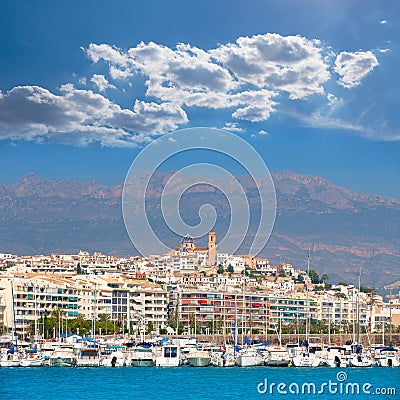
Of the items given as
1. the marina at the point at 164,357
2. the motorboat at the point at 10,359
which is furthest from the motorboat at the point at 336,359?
the motorboat at the point at 10,359

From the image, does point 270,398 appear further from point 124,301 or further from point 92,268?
point 92,268

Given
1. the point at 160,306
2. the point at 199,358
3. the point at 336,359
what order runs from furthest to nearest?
the point at 160,306 → the point at 336,359 → the point at 199,358

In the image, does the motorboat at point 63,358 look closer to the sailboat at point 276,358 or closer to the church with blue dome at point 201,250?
the sailboat at point 276,358

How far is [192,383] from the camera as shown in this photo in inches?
1444

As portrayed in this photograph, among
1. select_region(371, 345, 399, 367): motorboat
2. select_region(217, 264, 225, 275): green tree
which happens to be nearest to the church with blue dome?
select_region(217, 264, 225, 275): green tree

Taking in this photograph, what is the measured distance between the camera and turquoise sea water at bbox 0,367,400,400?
104ft

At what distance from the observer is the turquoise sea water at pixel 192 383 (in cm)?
3166

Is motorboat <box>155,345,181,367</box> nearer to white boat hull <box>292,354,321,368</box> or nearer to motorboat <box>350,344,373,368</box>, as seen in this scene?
white boat hull <box>292,354,321,368</box>

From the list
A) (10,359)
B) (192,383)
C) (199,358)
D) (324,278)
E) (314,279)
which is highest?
(324,278)

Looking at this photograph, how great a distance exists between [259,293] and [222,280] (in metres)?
17.4

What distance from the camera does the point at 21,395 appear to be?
1217 inches

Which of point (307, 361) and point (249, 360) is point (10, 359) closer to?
point (249, 360)

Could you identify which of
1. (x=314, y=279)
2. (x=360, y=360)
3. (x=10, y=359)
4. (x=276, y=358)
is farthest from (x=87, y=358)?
(x=314, y=279)

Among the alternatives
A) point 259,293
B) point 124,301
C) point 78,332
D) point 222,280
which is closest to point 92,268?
point 222,280
